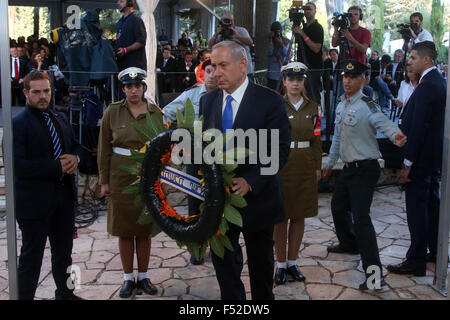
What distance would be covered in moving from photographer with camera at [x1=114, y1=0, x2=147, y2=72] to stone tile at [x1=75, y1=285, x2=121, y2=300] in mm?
3406

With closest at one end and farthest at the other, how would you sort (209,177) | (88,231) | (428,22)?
(209,177) < (88,231) < (428,22)

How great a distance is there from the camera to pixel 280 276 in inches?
169

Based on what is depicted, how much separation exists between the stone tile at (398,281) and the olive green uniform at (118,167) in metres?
2.17

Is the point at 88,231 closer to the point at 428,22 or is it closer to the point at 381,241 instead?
the point at 381,241

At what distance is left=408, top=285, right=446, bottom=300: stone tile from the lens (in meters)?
4.02

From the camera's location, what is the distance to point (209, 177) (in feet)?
8.89

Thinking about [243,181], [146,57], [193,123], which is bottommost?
[243,181]

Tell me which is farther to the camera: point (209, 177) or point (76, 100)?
point (76, 100)

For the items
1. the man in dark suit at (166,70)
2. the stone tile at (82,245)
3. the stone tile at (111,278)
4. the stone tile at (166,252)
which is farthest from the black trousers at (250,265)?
the man in dark suit at (166,70)

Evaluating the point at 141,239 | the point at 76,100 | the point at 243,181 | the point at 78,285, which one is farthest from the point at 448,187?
the point at 76,100

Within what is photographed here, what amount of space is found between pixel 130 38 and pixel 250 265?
170 inches

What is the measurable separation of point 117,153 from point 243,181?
147 centimetres

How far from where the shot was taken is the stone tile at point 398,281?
427cm

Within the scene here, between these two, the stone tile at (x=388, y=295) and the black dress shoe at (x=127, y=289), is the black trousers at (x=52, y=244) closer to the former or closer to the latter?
the black dress shoe at (x=127, y=289)
